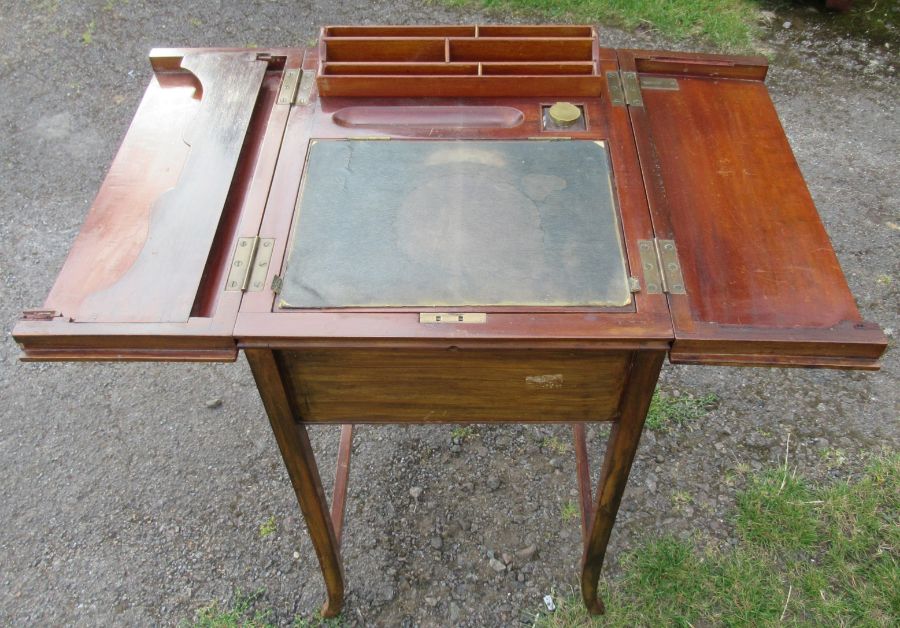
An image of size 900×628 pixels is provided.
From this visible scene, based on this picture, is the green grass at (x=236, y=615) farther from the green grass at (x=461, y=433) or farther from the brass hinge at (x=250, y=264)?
the brass hinge at (x=250, y=264)

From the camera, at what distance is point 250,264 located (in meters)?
1.38

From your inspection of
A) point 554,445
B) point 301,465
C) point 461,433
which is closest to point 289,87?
point 301,465

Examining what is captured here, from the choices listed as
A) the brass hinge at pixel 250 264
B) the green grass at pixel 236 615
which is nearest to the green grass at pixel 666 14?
the brass hinge at pixel 250 264

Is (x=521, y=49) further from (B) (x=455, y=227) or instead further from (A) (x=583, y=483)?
(A) (x=583, y=483)

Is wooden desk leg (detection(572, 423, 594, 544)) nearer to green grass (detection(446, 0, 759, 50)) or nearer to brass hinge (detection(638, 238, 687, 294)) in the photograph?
brass hinge (detection(638, 238, 687, 294))

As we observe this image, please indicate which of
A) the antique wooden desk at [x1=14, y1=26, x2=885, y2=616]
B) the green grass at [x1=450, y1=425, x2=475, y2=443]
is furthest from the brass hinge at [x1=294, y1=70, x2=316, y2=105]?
the green grass at [x1=450, y1=425, x2=475, y2=443]

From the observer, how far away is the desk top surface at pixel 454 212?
1296 mm

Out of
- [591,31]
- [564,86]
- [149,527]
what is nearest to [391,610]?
[149,527]

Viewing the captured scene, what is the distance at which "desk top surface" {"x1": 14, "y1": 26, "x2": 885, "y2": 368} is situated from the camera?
51.0 inches

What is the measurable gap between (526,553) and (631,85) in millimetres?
1498

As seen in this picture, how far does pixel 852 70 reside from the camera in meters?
4.04

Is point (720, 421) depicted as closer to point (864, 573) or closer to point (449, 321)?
point (864, 573)

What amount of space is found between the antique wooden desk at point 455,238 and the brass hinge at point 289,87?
0.4 inches

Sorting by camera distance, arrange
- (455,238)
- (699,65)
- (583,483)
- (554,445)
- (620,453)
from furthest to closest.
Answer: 1. (554,445)
2. (583,483)
3. (699,65)
4. (620,453)
5. (455,238)
